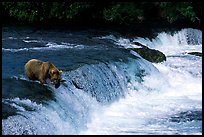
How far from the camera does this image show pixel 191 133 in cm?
941

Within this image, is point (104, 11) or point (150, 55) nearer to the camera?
point (150, 55)

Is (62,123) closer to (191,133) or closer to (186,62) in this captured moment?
(191,133)

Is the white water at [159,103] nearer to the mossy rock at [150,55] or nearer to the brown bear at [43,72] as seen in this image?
the mossy rock at [150,55]

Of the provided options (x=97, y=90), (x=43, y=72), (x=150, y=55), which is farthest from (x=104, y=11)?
(x=43, y=72)

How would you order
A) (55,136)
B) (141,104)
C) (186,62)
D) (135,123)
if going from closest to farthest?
(55,136) < (135,123) < (141,104) < (186,62)

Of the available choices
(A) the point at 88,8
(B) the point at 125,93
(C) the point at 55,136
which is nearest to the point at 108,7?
(A) the point at 88,8

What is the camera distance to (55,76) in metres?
9.82

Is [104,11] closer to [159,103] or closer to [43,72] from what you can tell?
[159,103]

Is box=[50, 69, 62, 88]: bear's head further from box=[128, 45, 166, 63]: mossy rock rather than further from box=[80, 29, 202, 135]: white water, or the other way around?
box=[128, 45, 166, 63]: mossy rock

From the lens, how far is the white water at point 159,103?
9.80 meters

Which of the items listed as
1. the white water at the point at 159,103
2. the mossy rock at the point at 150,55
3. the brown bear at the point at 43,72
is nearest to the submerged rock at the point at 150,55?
the mossy rock at the point at 150,55

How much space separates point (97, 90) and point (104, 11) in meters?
11.6

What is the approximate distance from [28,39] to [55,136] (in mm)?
9256

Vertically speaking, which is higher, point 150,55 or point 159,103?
point 150,55
